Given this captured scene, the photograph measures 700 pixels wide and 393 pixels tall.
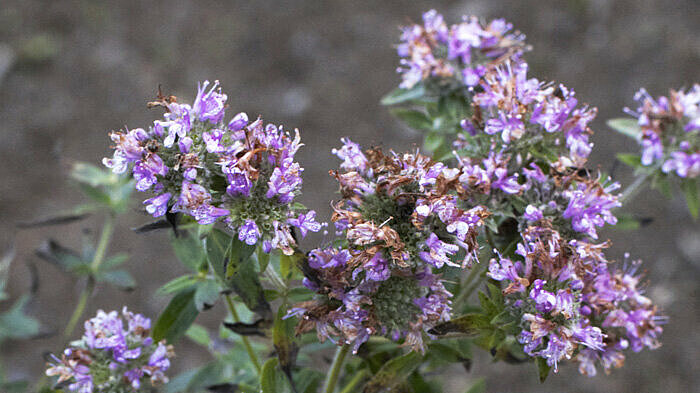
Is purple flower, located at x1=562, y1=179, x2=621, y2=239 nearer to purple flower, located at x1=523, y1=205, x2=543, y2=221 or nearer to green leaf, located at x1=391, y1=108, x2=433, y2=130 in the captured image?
purple flower, located at x1=523, y1=205, x2=543, y2=221

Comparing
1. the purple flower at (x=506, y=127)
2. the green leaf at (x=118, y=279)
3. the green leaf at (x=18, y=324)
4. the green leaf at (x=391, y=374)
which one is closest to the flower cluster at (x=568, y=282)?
the purple flower at (x=506, y=127)

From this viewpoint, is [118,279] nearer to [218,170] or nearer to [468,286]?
[218,170]

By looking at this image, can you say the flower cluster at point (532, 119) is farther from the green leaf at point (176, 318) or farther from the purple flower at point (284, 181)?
the green leaf at point (176, 318)

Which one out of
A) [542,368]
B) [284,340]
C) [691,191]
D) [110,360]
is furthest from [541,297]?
[110,360]

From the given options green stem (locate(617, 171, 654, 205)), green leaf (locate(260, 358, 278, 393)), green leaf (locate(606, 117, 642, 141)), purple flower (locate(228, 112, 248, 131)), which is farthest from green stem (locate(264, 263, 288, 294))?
green leaf (locate(606, 117, 642, 141))

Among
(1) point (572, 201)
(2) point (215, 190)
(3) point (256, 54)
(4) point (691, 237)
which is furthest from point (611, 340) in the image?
(3) point (256, 54)

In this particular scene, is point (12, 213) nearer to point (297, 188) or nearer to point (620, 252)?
point (297, 188)
